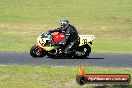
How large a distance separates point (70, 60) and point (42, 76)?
18.1 feet

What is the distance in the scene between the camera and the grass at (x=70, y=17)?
135ft

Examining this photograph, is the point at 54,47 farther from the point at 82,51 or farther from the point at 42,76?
the point at 42,76

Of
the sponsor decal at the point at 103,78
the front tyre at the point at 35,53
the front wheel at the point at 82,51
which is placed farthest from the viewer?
the front wheel at the point at 82,51

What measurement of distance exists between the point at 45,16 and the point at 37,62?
33.8 meters

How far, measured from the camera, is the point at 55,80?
1533cm

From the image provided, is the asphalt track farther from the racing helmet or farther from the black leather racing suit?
the racing helmet

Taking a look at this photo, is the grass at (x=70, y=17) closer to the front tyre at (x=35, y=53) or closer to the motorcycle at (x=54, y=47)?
the motorcycle at (x=54, y=47)

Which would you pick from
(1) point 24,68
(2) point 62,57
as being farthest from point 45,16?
(1) point 24,68

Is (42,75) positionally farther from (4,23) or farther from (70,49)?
(4,23)

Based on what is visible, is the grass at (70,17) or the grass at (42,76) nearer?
the grass at (42,76)

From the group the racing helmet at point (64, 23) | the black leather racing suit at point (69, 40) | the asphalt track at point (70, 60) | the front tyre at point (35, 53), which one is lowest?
the asphalt track at point (70, 60)

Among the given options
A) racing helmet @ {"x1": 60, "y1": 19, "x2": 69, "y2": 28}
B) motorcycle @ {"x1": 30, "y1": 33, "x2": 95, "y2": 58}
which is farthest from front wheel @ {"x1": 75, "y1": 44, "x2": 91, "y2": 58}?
racing helmet @ {"x1": 60, "y1": 19, "x2": 69, "y2": 28}

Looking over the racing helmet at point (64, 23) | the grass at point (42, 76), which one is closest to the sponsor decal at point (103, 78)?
the grass at point (42, 76)

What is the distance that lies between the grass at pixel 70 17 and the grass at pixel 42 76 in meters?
17.2
